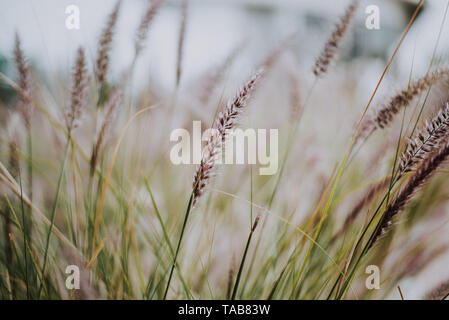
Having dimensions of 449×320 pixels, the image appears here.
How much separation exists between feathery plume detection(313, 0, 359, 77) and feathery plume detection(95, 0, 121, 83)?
0.36 meters

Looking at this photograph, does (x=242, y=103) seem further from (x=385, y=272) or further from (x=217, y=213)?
(x=385, y=272)

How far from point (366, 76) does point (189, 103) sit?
518 millimetres

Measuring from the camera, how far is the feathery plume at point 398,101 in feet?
1.28

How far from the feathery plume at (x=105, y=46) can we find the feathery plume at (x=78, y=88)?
28 millimetres

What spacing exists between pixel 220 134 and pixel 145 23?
0.96 feet

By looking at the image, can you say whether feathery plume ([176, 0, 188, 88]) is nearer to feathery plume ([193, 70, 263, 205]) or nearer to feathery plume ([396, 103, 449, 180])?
feathery plume ([193, 70, 263, 205])

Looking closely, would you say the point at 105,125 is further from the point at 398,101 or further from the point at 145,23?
the point at 398,101

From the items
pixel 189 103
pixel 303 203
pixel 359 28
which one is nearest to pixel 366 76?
pixel 359 28

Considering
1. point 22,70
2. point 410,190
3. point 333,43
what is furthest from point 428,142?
point 22,70

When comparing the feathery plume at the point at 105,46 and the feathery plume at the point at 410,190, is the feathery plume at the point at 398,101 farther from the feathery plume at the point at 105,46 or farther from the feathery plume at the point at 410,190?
the feathery plume at the point at 105,46

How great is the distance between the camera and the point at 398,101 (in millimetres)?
403

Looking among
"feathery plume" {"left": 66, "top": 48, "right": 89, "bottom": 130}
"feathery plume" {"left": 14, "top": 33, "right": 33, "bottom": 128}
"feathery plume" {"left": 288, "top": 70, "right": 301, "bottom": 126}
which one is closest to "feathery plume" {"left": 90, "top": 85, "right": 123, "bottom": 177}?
"feathery plume" {"left": 66, "top": 48, "right": 89, "bottom": 130}

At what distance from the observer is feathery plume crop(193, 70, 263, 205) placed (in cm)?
28

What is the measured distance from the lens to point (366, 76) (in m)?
0.69
